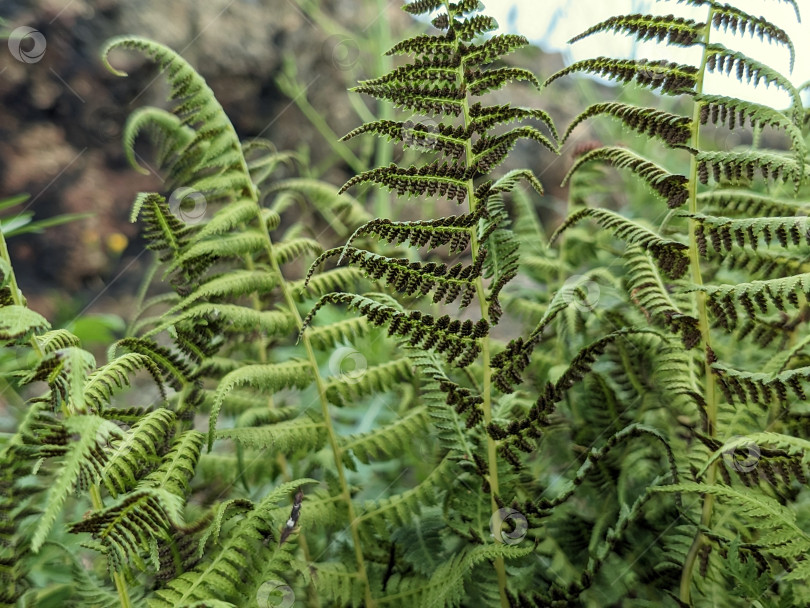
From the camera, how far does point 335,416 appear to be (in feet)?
7.96

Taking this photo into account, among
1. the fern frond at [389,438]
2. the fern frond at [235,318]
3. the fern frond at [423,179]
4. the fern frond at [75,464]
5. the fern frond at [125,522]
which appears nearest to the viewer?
the fern frond at [75,464]

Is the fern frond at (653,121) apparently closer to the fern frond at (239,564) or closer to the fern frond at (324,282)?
the fern frond at (324,282)

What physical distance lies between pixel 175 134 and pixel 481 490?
1084 millimetres

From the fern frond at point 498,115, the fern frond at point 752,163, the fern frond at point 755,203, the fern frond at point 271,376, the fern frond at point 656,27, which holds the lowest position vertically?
the fern frond at point 271,376

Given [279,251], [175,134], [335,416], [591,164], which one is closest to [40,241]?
[335,416]

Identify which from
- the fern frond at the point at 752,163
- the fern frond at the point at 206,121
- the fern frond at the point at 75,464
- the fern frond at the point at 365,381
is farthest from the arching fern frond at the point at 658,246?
the fern frond at the point at 75,464

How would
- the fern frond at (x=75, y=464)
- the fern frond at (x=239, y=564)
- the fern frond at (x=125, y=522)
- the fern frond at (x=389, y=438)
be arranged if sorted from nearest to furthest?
the fern frond at (x=75, y=464) → the fern frond at (x=125, y=522) → the fern frond at (x=239, y=564) → the fern frond at (x=389, y=438)

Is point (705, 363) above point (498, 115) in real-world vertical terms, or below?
below

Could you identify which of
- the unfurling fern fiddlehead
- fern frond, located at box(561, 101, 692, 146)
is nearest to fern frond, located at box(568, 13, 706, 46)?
the unfurling fern fiddlehead

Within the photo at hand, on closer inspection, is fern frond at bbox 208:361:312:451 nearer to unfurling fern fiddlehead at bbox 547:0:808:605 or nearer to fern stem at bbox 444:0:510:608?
fern stem at bbox 444:0:510:608

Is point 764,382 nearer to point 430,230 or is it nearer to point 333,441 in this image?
point 430,230

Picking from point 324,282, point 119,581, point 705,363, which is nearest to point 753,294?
point 705,363

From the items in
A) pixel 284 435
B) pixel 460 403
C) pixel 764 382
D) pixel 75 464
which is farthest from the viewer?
pixel 284 435

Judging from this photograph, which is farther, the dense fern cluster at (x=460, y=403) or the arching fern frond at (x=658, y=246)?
the arching fern frond at (x=658, y=246)
